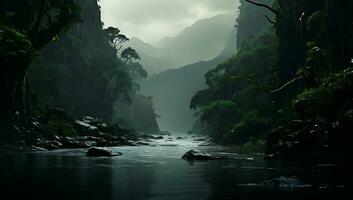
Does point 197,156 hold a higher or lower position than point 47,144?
lower

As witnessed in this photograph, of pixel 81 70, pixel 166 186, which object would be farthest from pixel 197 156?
pixel 81 70

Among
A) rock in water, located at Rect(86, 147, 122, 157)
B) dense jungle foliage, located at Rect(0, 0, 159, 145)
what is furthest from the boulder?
dense jungle foliage, located at Rect(0, 0, 159, 145)

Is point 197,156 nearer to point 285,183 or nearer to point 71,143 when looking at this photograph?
point 285,183

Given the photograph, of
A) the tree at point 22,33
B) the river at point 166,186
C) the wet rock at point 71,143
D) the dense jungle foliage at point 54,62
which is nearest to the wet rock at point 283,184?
the river at point 166,186

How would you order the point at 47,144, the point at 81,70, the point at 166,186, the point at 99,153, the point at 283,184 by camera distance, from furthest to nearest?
1. the point at 81,70
2. the point at 47,144
3. the point at 99,153
4. the point at 166,186
5. the point at 283,184

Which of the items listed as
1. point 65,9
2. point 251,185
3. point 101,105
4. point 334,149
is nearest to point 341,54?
point 334,149

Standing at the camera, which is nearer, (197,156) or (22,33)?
(197,156)

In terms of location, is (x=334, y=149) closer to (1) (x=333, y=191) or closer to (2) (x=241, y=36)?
(1) (x=333, y=191)

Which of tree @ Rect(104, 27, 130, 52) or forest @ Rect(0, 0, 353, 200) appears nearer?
forest @ Rect(0, 0, 353, 200)

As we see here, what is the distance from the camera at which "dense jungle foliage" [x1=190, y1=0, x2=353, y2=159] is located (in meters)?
18.2

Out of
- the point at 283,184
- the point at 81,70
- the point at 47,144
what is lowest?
the point at 283,184

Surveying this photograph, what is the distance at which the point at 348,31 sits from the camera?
2311 centimetres

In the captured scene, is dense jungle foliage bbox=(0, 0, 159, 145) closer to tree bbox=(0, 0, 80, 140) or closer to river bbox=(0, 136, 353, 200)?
tree bbox=(0, 0, 80, 140)

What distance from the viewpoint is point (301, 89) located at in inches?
1299
